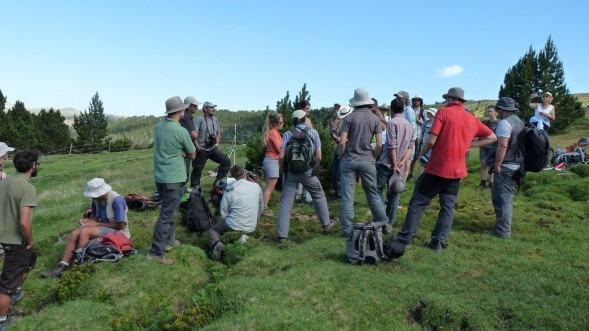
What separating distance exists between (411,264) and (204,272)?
124 inches

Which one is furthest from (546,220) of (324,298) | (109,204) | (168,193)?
(109,204)

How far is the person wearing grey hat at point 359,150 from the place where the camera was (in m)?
7.47

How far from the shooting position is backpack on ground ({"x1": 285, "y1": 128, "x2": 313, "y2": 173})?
7.75 m

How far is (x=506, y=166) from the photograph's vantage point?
796cm

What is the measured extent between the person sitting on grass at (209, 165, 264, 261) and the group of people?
0.02 meters

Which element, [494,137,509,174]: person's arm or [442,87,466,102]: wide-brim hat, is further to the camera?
[494,137,509,174]: person's arm

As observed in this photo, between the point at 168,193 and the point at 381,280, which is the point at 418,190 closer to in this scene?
→ the point at 381,280

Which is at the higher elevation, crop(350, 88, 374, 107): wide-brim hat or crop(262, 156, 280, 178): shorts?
crop(350, 88, 374, 107): wide-brim hat

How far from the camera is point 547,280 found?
6199mm

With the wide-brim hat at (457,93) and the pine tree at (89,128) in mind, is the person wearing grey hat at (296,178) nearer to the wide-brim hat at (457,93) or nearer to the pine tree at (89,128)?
the wide-brim hat at (457,93)

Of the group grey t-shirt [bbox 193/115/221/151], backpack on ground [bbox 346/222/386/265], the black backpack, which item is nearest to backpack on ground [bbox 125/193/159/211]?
grey t-shirt [bbox 193/115/221/151]

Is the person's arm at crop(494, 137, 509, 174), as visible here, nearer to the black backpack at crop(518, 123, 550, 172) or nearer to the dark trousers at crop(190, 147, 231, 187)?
the black backpack at crop(518, 123, 550, 172)

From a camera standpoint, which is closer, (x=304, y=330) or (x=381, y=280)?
(x=304, y=330)

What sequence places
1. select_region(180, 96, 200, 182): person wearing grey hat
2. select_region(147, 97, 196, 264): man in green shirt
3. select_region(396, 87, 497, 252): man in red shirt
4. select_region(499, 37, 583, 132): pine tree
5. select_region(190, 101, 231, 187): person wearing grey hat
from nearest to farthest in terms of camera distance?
select_region(396, 87, 497, 252): man in red shirt < select_region(147, 97, 196, 264): man in green shirt < select_region(180, 96, 200, 182): person wearing grey hat < select_region(190, 101, 231, 187): person wearing grey hat < select_region(499, 37, 583, 132): pine tree
